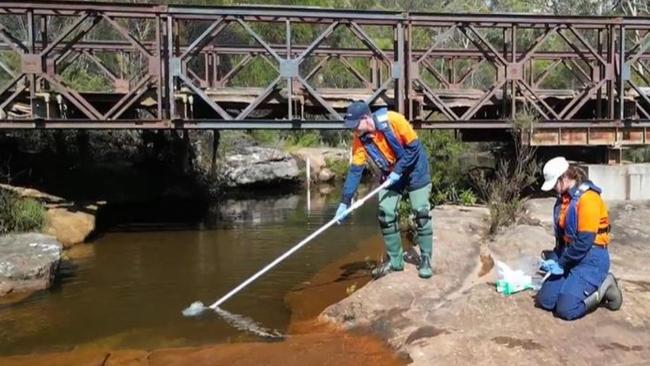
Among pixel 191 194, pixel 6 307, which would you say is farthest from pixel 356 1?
pixel 6 307

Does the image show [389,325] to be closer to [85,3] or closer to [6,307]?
[6,307]

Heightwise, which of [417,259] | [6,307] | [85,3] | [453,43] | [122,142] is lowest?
[6,307]

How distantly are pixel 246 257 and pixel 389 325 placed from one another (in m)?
5.20

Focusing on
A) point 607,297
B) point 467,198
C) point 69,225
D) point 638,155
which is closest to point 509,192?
point 467,198

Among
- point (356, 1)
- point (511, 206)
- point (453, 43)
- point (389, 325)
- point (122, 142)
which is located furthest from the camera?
point (453, 43)

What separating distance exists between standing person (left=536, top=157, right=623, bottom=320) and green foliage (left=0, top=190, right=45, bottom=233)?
28.8ft

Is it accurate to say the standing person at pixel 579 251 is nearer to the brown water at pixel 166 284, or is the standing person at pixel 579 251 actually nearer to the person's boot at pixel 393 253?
the person's boot at pixel 393 253

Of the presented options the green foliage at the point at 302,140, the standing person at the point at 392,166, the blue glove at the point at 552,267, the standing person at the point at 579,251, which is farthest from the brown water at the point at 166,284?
the green foliage at the point at 302,140

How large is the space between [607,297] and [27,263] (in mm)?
7218

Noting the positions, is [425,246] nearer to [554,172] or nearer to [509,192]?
[554,172]

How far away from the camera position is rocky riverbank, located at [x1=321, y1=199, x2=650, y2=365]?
5.14 metres

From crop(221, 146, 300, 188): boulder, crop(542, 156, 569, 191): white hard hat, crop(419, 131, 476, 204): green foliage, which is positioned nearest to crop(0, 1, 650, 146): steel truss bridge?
crop(419, 131, 476, 204): green foliage

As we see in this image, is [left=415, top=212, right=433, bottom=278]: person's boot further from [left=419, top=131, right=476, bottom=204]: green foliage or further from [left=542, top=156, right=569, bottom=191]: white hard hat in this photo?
[left=419, top=131, right=476, bottom=204]: green foliage

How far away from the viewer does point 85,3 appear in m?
11.7
